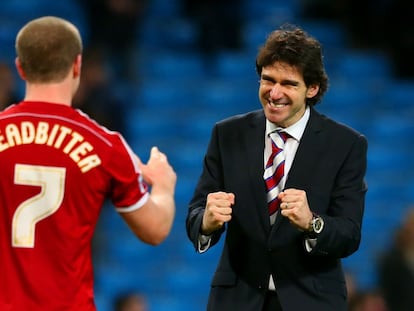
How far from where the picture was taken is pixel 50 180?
154 inches

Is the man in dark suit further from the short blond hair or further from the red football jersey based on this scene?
the short blond hair

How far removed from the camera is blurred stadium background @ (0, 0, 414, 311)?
28.9 feet

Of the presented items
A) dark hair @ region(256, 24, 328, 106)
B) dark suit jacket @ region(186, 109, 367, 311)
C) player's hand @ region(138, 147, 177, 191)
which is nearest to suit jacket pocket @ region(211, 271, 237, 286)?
dark suit jacket @ region(186, 109, 367, 311)

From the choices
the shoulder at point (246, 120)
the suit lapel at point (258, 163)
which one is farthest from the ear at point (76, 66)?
the suit lapel at point (258, 163)

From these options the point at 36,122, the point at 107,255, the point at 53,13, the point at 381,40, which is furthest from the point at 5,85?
the point at 381,40

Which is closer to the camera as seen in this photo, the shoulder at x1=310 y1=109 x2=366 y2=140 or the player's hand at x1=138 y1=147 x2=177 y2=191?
the shoulder at x1=310 y1=109 x2=366 y2=140

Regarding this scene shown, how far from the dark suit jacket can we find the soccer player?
0.41m

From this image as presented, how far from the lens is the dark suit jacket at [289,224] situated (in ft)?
13.3

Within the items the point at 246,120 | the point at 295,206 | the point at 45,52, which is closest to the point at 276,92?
the point at 246,120

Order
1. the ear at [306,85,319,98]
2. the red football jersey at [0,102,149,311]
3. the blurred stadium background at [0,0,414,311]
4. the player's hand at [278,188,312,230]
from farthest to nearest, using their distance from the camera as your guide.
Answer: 1. the blurred stadium background at [0,0,414,311]
2. the ear at [306,85,319,98]
3. the red football jersey at [0,102,149,311]
4. the player's hand at [278,188,312,230]

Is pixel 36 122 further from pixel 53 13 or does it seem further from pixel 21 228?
pixel 53 13

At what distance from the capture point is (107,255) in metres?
8.79

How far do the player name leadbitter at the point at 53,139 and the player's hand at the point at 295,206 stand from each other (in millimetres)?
663

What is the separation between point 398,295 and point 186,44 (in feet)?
13.0
